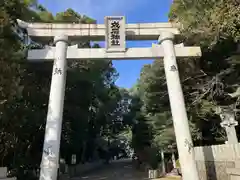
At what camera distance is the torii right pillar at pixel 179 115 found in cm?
841

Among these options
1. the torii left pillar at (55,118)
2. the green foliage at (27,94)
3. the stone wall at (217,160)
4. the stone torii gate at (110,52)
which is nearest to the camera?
the stone wall at (217,160)

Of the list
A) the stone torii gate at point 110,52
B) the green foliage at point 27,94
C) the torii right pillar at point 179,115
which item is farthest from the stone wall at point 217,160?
the green foliage at point 27,94

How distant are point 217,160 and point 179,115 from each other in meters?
2.01

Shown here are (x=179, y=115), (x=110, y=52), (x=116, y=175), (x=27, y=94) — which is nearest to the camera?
(x=179, y=115)

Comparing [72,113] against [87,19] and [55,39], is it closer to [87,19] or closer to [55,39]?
[87,19]

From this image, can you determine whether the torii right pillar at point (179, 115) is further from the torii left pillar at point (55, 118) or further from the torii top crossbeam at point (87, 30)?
the torii left pillar at point (55, 118)

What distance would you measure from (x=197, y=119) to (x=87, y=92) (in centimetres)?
960

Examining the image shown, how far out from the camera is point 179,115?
8.91 metres

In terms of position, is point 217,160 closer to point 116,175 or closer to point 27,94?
point 27,94

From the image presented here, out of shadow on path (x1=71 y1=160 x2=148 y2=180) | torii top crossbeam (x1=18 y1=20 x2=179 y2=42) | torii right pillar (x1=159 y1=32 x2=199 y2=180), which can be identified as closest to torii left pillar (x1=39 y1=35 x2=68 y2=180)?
torii top crossbeam (x1=18 y1=20 x2=179 y2=42)

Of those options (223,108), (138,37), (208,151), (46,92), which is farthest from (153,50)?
(46,92)

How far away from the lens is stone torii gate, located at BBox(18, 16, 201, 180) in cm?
867

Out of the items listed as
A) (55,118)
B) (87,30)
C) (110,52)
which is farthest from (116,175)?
(87,30)

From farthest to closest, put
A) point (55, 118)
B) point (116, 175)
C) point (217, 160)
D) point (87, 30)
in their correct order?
point (116, 175) < point (87, 30) < point (55, 118) < point (217, 160)
